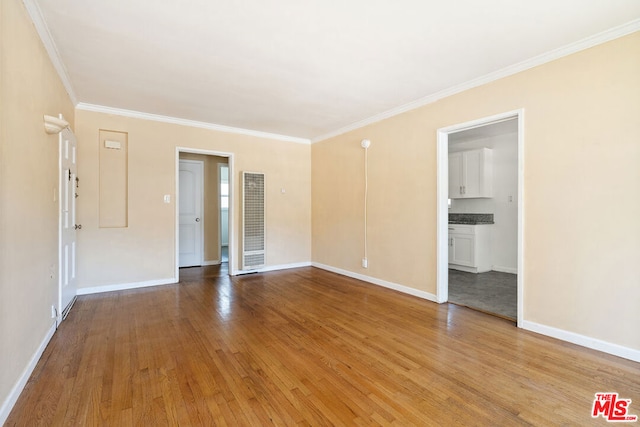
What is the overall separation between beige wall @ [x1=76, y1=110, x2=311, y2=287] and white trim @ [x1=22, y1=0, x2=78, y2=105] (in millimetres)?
974

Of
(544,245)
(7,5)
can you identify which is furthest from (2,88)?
(544,245)

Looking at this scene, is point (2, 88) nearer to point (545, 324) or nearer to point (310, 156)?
point (545, 324)

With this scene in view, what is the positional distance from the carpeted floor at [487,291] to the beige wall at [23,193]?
12.8 feet

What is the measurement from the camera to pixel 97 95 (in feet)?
11.7

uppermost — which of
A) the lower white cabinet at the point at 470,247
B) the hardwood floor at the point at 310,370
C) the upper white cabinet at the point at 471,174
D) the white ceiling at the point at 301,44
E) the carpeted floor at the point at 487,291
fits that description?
the white ceiling at the point at 301,44

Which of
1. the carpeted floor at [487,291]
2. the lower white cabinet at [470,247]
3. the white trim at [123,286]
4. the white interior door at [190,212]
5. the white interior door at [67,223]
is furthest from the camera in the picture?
the white interior door at [190,212]

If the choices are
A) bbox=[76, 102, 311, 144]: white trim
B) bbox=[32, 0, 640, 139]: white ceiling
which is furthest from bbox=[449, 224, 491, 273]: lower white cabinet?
bbox=[76, 102, 311, 144]: white trim

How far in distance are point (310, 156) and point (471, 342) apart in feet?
14.2

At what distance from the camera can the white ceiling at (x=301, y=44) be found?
2.04m

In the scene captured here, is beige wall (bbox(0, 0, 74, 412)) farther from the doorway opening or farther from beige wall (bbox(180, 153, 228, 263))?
the doorway opening

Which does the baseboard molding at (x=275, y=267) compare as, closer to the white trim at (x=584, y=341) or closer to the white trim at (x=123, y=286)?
the white trim at (x=123, y=286)

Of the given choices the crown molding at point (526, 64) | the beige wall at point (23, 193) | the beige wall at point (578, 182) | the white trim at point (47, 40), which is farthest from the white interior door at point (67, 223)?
the beige wall at point (578, 182)

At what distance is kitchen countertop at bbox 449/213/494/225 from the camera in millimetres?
5380

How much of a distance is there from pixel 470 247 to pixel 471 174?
1.34m
